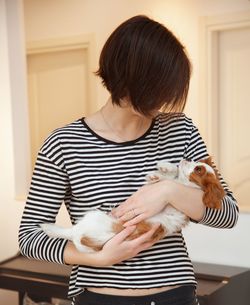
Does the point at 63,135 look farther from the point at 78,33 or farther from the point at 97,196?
the point at 78,33

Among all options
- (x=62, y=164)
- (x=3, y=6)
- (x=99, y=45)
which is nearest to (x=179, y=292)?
(x=62, y=164)

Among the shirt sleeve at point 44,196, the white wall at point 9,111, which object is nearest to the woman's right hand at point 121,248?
the shirt sleeve at point 44,196

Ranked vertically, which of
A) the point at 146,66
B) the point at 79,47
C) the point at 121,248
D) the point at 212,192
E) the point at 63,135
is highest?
the point at 79,47

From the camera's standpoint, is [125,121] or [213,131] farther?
[213,131]

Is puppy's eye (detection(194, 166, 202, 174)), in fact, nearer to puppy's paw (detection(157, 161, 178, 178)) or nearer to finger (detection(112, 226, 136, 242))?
puppy's paw (detection(157, 161, 178, 178))

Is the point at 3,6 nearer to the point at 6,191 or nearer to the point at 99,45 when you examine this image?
the point at 99,45

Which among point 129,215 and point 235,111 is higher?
point 235,111

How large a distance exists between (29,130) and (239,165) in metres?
1.26

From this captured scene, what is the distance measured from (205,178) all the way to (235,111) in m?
1.52

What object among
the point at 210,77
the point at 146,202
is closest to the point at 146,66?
the point at 146,202

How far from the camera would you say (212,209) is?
3.48 ft

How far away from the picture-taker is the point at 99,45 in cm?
284

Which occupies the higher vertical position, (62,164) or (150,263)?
(62,164)

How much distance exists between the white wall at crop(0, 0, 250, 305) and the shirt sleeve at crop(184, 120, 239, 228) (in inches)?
51.9
